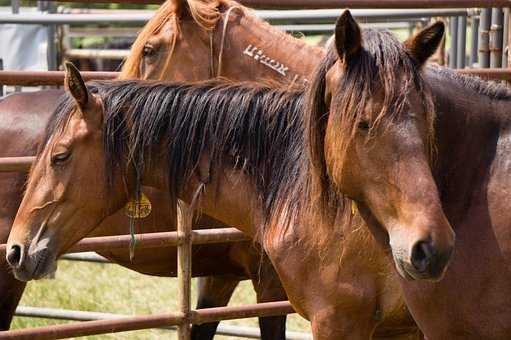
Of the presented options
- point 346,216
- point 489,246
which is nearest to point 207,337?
point 346,216

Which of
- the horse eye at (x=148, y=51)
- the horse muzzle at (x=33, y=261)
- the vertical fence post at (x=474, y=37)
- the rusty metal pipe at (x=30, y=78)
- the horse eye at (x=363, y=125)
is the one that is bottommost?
the horse muzzle at (x=33, y=261)

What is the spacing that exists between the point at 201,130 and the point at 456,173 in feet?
2.98

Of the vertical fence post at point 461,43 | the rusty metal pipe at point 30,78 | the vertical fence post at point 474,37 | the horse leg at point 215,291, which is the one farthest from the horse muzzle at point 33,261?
the vertical fence post at point 461,43

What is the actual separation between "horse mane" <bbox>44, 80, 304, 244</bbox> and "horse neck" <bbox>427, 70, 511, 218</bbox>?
574 mm

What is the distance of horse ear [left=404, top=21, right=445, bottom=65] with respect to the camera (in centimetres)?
288

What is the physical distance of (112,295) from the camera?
6.93m

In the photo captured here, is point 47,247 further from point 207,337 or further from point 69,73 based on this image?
point 207,337

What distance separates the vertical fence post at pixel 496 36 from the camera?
5.24m

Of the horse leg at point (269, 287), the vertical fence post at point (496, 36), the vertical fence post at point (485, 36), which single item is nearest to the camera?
the horse leg at point (269, 287)

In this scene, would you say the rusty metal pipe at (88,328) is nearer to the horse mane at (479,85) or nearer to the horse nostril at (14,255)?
the horse nostril at (14,255)

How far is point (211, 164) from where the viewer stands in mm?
3447

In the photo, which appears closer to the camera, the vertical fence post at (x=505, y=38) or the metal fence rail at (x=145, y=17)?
the vertical fence post at (x=505, y=38)

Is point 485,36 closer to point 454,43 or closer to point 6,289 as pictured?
point 454,43

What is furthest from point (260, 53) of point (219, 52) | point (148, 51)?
point (148, 51)
